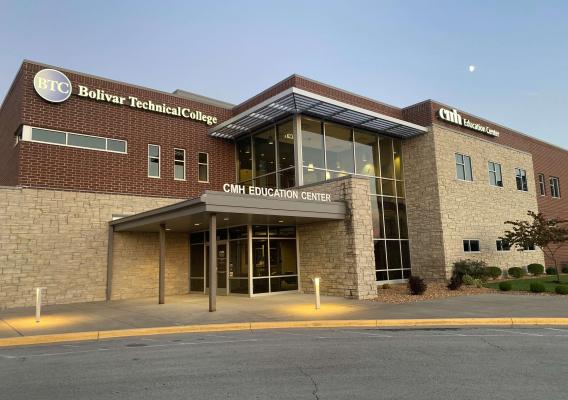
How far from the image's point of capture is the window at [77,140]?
60.2 feet

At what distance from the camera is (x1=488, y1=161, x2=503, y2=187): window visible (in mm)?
27641

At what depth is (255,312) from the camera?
13477 millimetres

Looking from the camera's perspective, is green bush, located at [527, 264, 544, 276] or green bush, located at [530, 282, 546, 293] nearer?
green bush, located at [530, 282, 546, 293]

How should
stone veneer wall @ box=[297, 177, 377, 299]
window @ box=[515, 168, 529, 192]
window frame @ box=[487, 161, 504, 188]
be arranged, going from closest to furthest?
stone veneer wall @ box=[297, 177, 377, 299] < window frame @ box=[487, 161, 504, 188] < window @ box=[515, 168, 529, 192]

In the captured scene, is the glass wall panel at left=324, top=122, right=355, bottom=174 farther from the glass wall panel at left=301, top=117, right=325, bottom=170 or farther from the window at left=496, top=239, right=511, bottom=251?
the window at left=496, top=239, right=511, bottom=251

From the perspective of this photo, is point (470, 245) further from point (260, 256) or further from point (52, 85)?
point (52, 85)

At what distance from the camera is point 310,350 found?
323 inches

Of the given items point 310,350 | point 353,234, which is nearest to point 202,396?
point 310,350

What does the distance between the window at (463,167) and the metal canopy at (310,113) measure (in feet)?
10.6

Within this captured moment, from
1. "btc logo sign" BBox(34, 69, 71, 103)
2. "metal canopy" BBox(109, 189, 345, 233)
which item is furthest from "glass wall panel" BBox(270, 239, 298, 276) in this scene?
"btc logo sign" BBox(34, 69, 71, 103)

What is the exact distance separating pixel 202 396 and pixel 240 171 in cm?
1921

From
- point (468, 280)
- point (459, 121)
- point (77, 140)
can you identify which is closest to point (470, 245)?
point (468, 280)

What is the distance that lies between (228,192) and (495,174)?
20413 millimetres

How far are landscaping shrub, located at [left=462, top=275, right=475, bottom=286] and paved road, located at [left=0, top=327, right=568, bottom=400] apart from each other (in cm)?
1111
